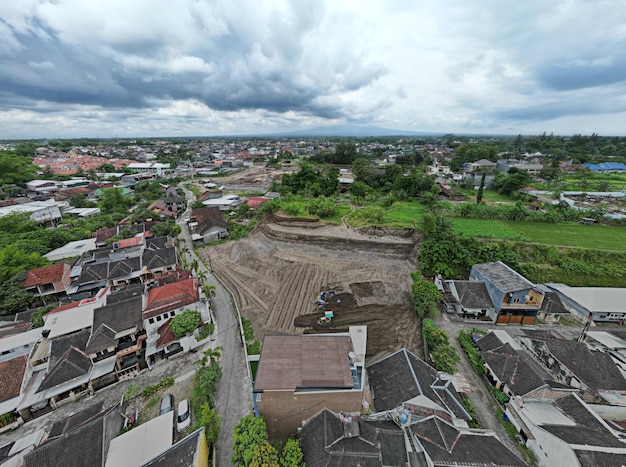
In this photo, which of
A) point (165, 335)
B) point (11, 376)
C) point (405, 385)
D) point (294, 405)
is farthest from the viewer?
point (165, 335)

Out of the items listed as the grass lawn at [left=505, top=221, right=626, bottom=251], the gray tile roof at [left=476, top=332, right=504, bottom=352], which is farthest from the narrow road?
the grass lawn at [left=505, top=221, right=626, bottom=251]

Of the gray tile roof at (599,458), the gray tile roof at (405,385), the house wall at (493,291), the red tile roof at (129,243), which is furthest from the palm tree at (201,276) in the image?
the gray tile roof at (599,458)

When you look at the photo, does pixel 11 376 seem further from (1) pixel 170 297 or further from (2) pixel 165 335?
(1) pixel 170 297

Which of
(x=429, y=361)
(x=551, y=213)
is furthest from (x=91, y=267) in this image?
(x=551, y=213)

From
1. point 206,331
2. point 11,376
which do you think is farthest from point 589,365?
point 11,376

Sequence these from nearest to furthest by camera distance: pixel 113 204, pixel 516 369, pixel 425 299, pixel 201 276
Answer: pixel 516 369, pixel 425 299, pixel 201 276, pixel 113 204
